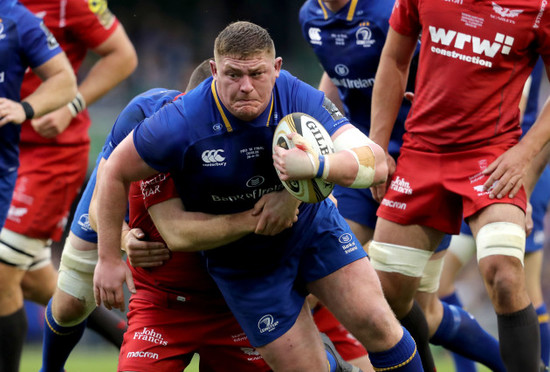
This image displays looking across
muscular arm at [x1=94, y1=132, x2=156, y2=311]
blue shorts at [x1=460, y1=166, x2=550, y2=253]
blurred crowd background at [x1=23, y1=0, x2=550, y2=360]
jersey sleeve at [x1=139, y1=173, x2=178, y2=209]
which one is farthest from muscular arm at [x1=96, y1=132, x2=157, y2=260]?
blurred crowd background at [x1=23, y1=0, x2=550, y2=360]

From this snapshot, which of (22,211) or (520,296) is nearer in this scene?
(520,296)

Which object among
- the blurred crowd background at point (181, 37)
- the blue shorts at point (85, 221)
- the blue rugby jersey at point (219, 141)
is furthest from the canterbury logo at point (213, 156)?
the blurred crowd background at point (181, 37)

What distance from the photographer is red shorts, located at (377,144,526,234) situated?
15.2 feet

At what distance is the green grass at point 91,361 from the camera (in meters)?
8.38

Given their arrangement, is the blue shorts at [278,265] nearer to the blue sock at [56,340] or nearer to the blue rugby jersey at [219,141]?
the blue rugby jersey at [219,141]

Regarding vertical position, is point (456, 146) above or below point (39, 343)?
above

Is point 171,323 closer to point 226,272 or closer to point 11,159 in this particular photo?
point 226,272

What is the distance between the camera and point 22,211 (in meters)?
6.12

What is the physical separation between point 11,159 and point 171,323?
5.21ft

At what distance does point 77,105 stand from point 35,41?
1034 mm

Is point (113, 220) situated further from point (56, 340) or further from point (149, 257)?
point (56, 340)

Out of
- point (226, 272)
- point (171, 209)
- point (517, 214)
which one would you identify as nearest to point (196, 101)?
point (171, 209)

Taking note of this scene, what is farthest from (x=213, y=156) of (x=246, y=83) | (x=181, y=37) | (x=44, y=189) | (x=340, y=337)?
(x=181, y=37)

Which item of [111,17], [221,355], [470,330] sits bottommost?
[470,330]
